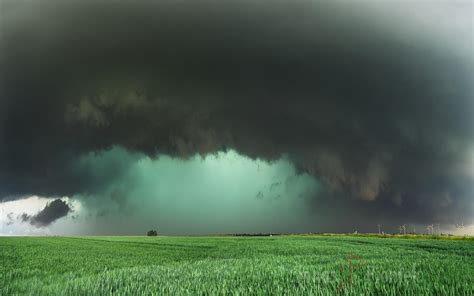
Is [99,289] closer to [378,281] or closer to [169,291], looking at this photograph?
[169,291]

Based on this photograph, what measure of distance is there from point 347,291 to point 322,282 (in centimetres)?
151

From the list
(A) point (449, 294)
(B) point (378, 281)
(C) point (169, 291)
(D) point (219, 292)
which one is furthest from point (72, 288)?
(A) point (449, 294)

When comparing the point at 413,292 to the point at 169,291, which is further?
the point at 169,291

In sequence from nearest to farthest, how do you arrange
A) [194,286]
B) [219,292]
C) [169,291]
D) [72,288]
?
[219,292]
[169,291]
[194,286]
[72,288]

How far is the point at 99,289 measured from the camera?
661cm

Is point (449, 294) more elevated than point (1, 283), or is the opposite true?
point (449, 294)

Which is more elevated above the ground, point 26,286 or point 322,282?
point 322,282

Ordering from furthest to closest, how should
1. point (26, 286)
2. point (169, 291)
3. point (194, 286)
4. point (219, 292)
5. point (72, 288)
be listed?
point (26, 286)
point (72, 288)
point (194, 286)
point (169, 291)
point (219, 292)

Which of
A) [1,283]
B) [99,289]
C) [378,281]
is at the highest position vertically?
[378,281]

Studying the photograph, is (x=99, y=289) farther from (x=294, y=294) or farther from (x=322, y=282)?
(x=322, y=282)

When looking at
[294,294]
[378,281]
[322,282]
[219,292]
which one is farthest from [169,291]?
[378,281]

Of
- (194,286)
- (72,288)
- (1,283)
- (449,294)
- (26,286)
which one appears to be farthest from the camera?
(1,283)

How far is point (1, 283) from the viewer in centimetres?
879

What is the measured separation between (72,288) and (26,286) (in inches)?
74.2
